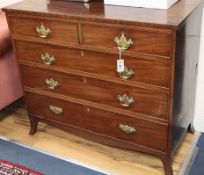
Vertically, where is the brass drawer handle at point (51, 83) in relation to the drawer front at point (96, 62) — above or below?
below

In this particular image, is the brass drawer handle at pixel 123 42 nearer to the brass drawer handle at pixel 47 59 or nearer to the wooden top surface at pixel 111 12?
the wooden top surface at pixel 111 12

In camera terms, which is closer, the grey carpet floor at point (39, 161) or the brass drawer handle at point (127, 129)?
the brass drawer handle at point (127, 129)

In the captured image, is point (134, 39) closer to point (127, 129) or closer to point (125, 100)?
point (125, 100)

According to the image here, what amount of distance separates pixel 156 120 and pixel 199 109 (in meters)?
0.50

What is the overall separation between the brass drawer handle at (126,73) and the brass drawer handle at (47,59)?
1.22ft

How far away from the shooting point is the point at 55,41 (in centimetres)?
152

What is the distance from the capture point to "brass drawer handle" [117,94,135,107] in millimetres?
1461

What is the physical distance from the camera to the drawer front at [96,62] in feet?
4.35

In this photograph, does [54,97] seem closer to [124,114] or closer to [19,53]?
[19,53]

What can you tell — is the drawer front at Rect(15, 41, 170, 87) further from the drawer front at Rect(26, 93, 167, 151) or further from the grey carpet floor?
the grey carpet floor

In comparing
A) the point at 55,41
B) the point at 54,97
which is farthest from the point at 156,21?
the point at 54,97

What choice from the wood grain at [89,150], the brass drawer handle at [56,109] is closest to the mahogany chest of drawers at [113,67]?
the brass drawer handle at [56,109]

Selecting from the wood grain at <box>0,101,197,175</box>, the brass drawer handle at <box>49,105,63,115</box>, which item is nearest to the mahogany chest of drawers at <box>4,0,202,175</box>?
the brass drawer handle at <box>49,105,63,115</box>

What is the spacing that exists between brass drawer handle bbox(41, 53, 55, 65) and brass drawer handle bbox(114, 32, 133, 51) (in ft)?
1.27
